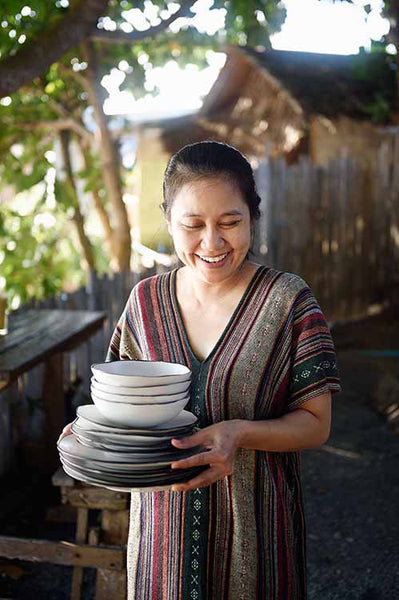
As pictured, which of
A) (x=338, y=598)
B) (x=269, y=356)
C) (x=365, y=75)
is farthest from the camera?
(x=365, y=75)

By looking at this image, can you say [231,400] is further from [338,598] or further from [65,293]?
[65,293]

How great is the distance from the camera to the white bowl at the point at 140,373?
1.52 meters

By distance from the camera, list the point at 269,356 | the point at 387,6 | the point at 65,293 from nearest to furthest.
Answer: the point at 269,356, the point at 65,293, the point at 387,6

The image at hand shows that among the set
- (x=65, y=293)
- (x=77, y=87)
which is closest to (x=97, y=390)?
(x=65, y=293)

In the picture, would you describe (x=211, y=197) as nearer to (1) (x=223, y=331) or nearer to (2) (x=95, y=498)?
(1) (x=223, y=331)

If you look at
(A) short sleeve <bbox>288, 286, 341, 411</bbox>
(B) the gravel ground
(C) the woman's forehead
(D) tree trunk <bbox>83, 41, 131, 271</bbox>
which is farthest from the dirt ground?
(D) tree trunk <bbox>83, 41, 131, 271</bbox>

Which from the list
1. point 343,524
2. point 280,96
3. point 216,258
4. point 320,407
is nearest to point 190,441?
point 320,407

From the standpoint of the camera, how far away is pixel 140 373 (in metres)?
1.71

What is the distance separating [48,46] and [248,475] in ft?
10.4

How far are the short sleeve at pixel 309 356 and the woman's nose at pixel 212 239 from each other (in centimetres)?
24

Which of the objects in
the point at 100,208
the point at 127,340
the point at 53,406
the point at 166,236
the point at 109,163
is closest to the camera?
the point at 127,340

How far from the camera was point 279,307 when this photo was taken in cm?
175

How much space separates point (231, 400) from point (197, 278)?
0.34 m

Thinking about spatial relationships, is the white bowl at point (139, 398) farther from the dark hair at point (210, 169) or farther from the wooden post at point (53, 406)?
the wooden post at point (53, 406)
